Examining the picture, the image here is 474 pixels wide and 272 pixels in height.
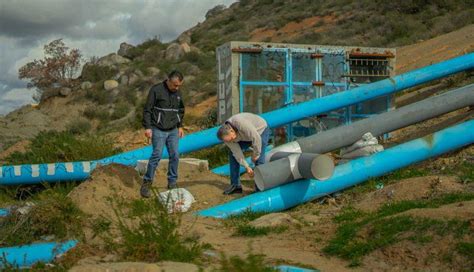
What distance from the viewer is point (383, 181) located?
9.69 meters

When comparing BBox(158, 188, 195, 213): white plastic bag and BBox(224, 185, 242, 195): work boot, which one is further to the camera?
BBox(224, 185, 242, 195): work boot

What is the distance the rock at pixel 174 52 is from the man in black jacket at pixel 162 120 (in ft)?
99.7

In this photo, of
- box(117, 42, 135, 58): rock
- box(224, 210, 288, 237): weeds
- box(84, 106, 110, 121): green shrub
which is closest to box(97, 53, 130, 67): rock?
box(117, 42, 135, 58): rock

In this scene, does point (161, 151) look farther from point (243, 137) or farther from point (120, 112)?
point (120, 112)

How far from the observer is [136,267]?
17.0ft

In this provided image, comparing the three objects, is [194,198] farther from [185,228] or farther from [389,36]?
[389,36]

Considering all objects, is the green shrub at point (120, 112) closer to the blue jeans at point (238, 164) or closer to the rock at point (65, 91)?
the rock at point (65, 91)

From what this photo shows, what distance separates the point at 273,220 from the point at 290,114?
532 centimetres

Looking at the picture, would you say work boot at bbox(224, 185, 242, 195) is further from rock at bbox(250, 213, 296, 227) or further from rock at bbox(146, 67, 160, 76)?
rock at bbox(146, 67, 160, 76)

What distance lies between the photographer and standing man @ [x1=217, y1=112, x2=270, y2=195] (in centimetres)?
889

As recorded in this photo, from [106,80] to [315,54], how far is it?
2535 cm

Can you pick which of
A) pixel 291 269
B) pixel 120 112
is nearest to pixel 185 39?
pixel 120 112

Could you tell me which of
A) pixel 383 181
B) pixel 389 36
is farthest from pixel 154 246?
pixel 389 36

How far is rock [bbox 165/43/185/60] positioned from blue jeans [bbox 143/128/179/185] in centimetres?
3042
